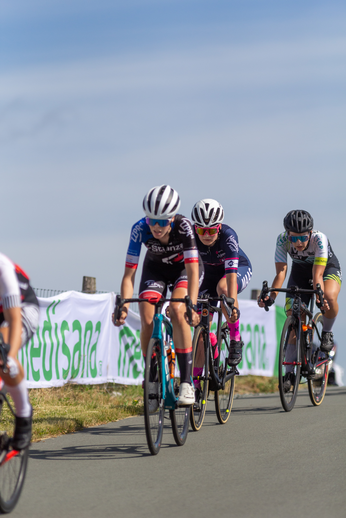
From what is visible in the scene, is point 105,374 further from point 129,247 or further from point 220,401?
point 129,247

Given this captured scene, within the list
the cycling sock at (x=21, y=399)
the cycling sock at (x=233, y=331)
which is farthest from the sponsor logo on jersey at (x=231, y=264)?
the cycling sock at (x=21, y=399)

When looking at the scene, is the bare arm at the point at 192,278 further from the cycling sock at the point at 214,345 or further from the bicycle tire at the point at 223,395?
the bicycle tire at the point at 223,395

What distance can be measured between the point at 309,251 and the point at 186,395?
3.62 metres

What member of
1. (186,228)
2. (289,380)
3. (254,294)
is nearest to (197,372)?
(186,228)

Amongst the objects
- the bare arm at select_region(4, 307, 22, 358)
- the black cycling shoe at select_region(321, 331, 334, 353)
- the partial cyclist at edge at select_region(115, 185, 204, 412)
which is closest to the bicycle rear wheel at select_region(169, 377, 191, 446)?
the partial cyclist at edge at select_region(115, 185, 204, 412)

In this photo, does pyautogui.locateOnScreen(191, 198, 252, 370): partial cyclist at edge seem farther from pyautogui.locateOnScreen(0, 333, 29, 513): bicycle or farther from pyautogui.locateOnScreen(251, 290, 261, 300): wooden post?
pyautogui.locateOnScreen(251, 290, 261, 300): wooden post

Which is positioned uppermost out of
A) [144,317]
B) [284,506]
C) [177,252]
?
[177,252]

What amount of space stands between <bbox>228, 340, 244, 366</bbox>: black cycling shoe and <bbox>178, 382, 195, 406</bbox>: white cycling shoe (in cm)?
188

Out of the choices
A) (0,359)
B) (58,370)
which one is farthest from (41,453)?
(58,370)

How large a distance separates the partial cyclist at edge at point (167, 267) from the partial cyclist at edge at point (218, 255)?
977 millimetres

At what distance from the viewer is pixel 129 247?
6.52 metres

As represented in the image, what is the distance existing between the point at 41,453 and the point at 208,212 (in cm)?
312

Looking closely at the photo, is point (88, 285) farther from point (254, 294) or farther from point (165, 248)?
point (254, 294)

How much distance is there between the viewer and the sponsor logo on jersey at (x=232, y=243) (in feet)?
25.3
